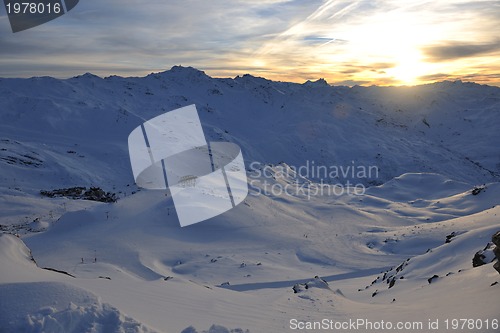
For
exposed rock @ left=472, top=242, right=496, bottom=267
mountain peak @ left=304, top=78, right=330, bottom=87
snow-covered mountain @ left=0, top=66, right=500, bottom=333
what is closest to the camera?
snow-covered mountain @ left=0, top=66, right=500, bottom=333

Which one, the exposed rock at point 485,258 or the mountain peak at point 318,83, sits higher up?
the mountain peak at point 318,83

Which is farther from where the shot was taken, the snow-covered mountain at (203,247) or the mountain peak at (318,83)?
the mountain peak at (318,83)

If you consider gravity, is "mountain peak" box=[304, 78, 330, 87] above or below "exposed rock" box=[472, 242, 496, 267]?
above

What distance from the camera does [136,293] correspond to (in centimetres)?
651

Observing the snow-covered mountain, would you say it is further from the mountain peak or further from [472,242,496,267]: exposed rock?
the mountain peak

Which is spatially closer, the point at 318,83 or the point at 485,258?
the point at 485,258

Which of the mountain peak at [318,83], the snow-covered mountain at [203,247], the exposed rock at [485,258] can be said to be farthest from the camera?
the mountain peak at [318,83]

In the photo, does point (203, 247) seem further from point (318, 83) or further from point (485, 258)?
point (318, 83)

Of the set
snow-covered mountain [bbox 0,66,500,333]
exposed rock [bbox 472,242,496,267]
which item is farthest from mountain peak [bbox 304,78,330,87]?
exposed rock [bbox 472,242,496,267]

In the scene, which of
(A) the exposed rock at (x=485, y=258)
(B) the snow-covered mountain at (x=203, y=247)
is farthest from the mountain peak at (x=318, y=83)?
(A) the exposed rock at (x=485, y=258)

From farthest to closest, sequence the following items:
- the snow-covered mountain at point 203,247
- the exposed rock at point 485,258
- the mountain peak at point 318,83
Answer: the mountain peak at point 318,83 < the exposed rock at point 485,258 < the snow-covered mountain at point 203,247

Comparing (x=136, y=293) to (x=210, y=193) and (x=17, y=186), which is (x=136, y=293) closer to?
(x=210, y=193)

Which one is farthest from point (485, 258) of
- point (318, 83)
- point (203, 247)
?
point (318, 83)

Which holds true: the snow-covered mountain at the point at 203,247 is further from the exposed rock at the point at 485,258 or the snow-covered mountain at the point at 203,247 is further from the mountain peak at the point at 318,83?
the mountain peak at the point at 318,83
